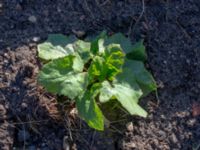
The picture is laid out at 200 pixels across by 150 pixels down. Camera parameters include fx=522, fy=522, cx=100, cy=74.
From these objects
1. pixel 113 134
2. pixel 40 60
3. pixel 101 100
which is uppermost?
pixel 40 60

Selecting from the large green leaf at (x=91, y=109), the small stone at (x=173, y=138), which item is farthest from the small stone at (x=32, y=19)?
the small stone at (x=173, y=138)

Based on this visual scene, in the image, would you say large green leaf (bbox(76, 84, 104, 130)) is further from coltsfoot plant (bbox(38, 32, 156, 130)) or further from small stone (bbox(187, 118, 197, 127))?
small stone (bbox(187, 118, 197, 127))

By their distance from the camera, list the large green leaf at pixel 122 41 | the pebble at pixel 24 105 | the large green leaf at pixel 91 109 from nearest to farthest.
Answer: the large green leaf at pixel 91 109, the pebble at pixel 24 105, the large green leaf at pixel 122 41

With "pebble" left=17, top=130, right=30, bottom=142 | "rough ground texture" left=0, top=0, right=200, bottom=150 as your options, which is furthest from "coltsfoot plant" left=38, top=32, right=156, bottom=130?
"pebble" left=17, top=130, right=30, bottom=142

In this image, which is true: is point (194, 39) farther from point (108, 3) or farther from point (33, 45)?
point (33, 45)

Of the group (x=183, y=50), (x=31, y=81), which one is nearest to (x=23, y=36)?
(x=31, y=81)

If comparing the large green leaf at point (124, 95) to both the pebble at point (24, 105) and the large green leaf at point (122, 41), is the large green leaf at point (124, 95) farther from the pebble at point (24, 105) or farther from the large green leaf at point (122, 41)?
the pebble at point (24, 105)
